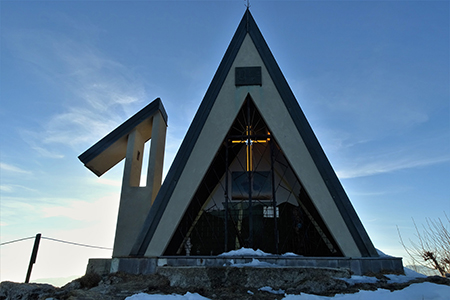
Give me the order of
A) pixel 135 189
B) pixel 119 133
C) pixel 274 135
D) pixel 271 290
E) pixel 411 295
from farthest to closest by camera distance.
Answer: pixel 119 133
pixel 135 189
pixel 274 135
pixel 271 290
pixel 411 295

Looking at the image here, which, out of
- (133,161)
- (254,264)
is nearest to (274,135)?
(254,264)

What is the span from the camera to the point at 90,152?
1182 cm

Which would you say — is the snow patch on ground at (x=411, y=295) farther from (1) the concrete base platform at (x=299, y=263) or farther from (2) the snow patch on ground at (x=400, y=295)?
(1) the concrete base platform at (x=299, y=263)

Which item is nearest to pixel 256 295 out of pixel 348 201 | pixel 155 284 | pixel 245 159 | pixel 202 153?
pixel 155 284

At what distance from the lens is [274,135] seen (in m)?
10.2

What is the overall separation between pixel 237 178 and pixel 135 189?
168 inches

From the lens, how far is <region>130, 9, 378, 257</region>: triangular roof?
9.05 m

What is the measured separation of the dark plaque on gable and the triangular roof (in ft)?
0.43

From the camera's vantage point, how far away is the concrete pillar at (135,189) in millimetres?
10984

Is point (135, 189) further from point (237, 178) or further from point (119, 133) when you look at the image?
point (237, 178)

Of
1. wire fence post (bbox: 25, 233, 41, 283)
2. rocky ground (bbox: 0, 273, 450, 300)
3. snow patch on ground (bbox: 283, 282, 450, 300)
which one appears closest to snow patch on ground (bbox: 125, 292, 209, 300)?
rocky ground (bbox: 0, 273, 450, 300)

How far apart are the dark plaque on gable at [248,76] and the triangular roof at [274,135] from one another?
0.43ft

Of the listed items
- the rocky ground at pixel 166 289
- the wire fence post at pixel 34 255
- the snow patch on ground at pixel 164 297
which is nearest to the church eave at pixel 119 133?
the wire fence post at pixel 34 255

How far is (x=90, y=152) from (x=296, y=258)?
342 inches
